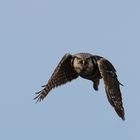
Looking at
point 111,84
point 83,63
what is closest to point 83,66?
point 83,63

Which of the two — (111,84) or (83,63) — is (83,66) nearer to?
(83,63)

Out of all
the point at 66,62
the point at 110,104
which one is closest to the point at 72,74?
the point at 66,62

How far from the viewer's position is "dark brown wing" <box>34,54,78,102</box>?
43.2 meters

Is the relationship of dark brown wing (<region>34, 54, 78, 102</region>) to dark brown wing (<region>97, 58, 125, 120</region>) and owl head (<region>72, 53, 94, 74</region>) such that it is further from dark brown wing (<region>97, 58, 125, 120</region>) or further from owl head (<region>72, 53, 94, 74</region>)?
dark brown wing (<region>97, 58, 125, 120</region>)

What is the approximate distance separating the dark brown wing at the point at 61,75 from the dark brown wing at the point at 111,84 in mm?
1528

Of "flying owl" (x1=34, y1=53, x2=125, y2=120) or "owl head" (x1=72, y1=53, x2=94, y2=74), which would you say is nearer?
"flying owl" (x1=34, y1=53, x2=125, y2=120)

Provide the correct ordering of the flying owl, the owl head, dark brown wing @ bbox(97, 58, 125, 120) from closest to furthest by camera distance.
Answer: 1. dark brown wing @ bbox(97, 58, 125, 120)
2. the flying owl
3. the owl head

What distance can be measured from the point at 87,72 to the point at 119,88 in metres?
1.34

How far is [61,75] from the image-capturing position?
4350 cm

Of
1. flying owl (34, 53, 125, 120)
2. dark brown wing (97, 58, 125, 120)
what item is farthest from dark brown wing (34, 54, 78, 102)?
dark brown wing (97, 58, 125, 120)

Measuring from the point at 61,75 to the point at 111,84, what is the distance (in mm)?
2504

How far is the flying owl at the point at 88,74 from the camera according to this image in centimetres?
4144

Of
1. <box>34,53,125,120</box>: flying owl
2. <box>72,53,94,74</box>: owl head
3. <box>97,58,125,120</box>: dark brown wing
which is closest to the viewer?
<box>97,58,125,120</box>: dark brown wing

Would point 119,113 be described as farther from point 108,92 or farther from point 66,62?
point 66,62
